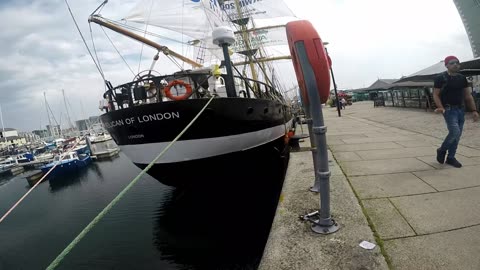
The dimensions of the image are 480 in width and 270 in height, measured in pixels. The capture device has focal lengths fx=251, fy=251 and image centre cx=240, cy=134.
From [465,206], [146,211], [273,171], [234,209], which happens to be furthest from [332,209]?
[146,211]

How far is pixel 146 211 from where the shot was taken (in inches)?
397

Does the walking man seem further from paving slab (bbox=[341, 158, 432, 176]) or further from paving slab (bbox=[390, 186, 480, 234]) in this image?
paving slab (bbox=[390, 186, 480, 234])

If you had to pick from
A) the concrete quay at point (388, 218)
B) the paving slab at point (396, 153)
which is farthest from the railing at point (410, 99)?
the concrete quay at point (388, 218)

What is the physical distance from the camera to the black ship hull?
5.57m

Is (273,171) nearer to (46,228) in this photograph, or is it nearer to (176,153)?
(176,153)

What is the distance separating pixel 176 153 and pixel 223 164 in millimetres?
1192

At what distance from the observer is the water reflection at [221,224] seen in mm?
5610

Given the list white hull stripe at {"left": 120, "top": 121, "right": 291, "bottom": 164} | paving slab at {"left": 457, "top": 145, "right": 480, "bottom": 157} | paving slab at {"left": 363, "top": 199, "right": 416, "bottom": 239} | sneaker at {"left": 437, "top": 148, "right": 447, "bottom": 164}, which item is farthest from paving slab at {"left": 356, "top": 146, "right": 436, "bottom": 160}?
white hull stripe at {"left": 120, "top": 121, "right": 291, "bottom": 164}

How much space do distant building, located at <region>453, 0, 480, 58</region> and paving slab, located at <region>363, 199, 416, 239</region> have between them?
108935 mm

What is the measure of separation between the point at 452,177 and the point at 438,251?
2218mm

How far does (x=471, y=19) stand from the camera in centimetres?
8069

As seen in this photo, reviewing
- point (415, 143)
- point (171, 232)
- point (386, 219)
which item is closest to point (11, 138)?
point (171, 232)

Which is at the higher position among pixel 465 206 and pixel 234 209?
pixel 465 206

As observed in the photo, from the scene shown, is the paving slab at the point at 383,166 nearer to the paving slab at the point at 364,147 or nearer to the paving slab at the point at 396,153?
the paving slab at the point at 396,153
